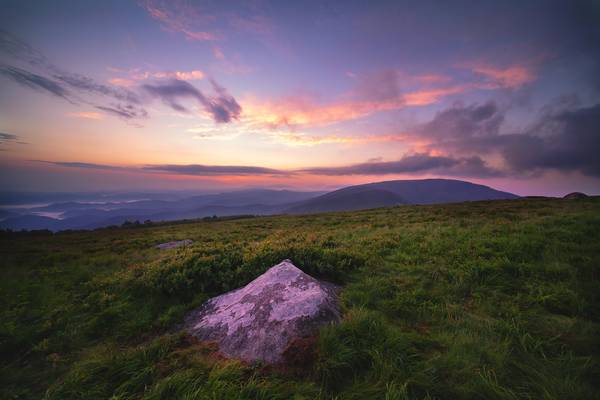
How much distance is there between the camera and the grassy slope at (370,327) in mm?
3199

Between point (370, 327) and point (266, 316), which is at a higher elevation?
point (370, 327)

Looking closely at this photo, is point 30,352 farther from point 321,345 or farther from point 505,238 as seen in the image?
point 505,238

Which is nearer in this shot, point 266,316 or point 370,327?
point 370,327

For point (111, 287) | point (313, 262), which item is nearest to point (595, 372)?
point (313, 262)

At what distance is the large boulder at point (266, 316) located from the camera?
4078 mm

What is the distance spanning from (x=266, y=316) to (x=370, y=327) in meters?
1.97

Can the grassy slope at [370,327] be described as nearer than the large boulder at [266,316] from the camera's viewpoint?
Yes

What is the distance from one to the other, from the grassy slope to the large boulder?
39 centimetres

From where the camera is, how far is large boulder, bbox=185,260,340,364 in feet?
13.4

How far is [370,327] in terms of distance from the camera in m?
4.13

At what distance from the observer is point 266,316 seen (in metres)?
4.64

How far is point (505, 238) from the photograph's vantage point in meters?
8.52

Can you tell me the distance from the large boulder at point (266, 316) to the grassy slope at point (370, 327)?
391 millimetres

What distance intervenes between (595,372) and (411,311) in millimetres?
2453
